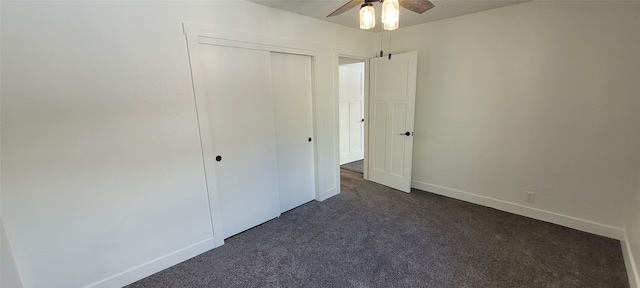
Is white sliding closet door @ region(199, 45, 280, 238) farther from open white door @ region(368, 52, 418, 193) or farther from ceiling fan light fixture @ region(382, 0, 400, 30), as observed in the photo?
open white door @ region(368, 52, 418, 193)

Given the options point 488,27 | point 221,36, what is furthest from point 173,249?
point 488,27

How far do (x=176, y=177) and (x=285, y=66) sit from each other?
5.05 ft

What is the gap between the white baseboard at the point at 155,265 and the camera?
6.13 ft

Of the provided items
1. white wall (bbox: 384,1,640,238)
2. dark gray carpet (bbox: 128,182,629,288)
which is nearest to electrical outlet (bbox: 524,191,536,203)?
white wall (bbox: 384,1,640,238)

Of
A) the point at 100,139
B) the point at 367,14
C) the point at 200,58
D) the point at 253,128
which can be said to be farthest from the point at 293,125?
the point at 100,139

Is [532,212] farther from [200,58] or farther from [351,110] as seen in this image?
[200,58]

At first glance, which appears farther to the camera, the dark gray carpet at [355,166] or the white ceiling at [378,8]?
the dark gray carpet at [355,166]

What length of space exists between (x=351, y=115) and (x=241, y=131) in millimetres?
2963

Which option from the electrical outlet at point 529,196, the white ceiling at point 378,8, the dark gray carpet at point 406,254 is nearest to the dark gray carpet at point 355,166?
the dark gray carpet at point 406,254

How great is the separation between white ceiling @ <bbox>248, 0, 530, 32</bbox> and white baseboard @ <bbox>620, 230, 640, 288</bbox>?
2358 millimetres

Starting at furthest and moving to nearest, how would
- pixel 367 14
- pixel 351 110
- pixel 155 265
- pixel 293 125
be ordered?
pixel 351 110 → pixel 293 125 → pixel 155 265 → pixel 367 14

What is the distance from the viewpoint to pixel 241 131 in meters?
2.44

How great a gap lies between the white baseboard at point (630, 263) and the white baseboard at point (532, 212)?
0.12 meters

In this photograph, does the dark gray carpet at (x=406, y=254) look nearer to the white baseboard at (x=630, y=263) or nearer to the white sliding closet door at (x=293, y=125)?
the white baseboard at (x=630, y=263)
